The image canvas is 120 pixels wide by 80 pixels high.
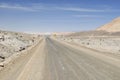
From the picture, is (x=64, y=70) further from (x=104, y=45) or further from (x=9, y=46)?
(x=104, y=45)

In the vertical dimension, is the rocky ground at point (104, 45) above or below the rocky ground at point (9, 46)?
below

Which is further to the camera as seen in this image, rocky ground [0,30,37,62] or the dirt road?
rocky ground [0,30,37,62]

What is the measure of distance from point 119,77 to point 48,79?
3.76 m

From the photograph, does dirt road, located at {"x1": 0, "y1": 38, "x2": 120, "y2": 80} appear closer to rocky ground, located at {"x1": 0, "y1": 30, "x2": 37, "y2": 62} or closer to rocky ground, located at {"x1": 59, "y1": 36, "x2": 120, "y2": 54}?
rocky ground, located at {"x1": 0, "y1": 30, "x2": 37, "y2": 62}

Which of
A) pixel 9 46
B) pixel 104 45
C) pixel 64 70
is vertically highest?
pixel 64 70

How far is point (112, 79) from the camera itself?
12734 mm

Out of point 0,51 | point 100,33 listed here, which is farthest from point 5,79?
point 100,33

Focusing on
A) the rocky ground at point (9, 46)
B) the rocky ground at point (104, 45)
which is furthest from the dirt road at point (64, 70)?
the rocky ground at point (104, 45)

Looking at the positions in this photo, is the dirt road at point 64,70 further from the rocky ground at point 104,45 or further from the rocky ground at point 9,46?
the rocky ground at point 104,45

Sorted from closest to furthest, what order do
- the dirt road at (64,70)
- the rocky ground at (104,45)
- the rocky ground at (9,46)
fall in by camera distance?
the dirt road at (64,70) < the rocky ground at (9,46) < the rocky ground at (104,45)

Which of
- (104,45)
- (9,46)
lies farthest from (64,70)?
(104,45)

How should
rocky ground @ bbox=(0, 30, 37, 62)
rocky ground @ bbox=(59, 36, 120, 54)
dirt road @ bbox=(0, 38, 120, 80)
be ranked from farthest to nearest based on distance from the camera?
rocky ground @ bbox=(59, 36, 120, 54) → rocky ground @ bbox=(0, 30, 37, 62) → dirt road @ bbox=(0, 38, 120, 80)

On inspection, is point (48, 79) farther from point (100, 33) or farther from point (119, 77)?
point (100, 33)

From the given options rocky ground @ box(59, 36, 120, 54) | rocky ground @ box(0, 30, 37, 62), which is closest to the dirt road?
rocky ground @ box(0, 30, 37, 62)
